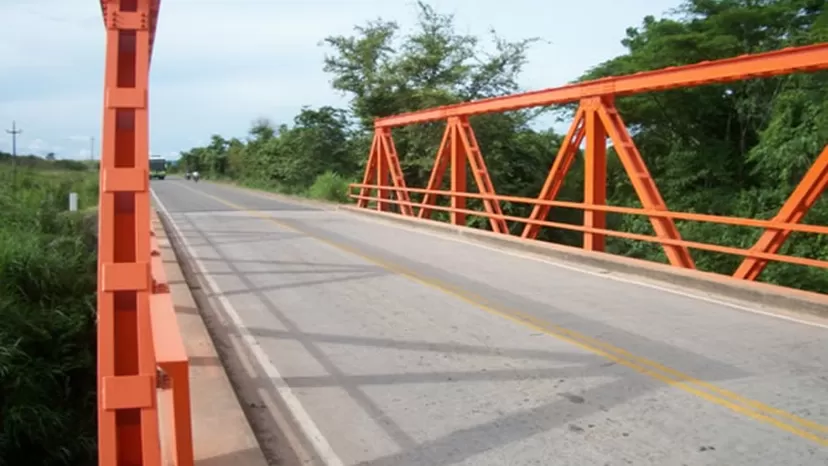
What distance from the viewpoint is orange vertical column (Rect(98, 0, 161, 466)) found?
12.5ft

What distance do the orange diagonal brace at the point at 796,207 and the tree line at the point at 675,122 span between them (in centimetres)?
773

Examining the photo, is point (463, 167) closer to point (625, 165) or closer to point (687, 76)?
point (625, 165)

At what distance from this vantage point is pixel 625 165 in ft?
42.2

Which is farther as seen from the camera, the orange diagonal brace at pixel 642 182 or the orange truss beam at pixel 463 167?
the orange truss beam at pixel 463 167

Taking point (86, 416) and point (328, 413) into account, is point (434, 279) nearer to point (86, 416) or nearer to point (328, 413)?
point (86, 416)

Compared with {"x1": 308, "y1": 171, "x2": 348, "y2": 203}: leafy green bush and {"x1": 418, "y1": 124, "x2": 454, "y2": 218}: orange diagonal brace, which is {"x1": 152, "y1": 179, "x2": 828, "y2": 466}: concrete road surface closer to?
{"x1": 418, "y1": 124, "x2": 454, "y2": 218}: orange diagonal brace

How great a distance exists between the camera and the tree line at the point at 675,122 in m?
20.2

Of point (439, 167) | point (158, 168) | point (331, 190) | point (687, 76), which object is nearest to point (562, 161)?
point (687, 76)

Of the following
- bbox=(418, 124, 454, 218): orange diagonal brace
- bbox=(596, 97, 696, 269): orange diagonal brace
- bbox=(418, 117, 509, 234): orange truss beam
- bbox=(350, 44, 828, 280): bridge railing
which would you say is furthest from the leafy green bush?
bbox=(596, 97, 696, 269): orange diagonal brace

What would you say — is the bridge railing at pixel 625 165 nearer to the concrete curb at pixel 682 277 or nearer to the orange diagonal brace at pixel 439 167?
the orange diagonal brace at pixel 439 167

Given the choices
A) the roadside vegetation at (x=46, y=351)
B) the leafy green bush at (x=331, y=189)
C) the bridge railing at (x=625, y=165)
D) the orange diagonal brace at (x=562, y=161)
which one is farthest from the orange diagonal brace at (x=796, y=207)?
the leafy green bush at (x=331, y=189)

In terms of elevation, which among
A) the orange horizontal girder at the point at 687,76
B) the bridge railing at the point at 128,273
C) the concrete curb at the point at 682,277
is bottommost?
the concrete curb at the point at 682,277

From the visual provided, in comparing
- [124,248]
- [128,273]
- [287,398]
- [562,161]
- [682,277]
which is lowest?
[287,398]

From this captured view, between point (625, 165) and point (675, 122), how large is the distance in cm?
1625
